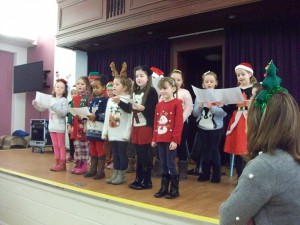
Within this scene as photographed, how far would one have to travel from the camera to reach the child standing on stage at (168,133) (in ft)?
6.73

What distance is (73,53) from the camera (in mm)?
5312

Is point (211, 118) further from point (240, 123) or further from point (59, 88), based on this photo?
point (59, 88)

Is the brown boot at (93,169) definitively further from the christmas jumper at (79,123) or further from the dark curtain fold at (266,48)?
the dark curtain fold at (266,48)

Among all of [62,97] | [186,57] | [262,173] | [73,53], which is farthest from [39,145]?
[262,173]

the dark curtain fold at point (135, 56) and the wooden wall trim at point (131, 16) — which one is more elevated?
the wooden wall trim at point (131, 16)

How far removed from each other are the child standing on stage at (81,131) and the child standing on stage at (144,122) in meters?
0.72

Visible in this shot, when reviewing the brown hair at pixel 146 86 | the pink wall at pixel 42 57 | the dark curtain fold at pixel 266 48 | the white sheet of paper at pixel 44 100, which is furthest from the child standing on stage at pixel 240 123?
the pink wall at pixel 42 57

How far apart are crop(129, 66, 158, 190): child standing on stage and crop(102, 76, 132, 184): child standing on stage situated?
0.10m

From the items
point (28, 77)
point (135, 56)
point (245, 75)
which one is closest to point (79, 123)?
point (245, 75)

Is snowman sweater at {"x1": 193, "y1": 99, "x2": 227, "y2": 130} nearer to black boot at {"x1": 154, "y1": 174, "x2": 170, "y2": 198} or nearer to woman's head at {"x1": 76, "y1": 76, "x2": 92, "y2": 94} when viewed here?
black boot at {"x1": 154, "y1": 174, "x2": 170, "y2": 198}

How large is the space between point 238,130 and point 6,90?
5.39m

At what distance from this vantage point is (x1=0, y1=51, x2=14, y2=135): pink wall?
244 inches

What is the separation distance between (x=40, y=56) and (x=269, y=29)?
4516 millimetres

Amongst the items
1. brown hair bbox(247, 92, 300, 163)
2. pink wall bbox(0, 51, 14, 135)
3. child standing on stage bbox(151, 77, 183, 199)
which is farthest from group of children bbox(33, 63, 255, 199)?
pink wall bbox(0, 51, 14, 135)
